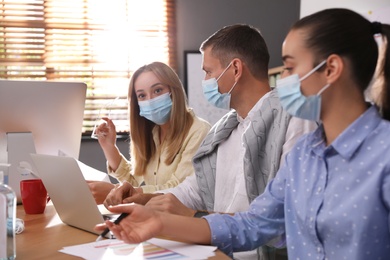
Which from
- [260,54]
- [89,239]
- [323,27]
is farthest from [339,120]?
[260,54]

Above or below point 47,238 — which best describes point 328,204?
above

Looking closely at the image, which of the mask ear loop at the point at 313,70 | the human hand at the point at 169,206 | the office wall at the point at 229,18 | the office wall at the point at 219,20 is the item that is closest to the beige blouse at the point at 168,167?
the human hand at the point at 169,206

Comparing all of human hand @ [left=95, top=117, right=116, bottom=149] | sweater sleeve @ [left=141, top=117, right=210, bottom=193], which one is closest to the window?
human hand @ [left=95, top=117, right=116, bottom=149]

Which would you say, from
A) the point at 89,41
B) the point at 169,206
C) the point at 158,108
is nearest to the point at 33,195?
the point at 169,206

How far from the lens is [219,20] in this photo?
12.9 feet

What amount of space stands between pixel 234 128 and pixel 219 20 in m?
2.30

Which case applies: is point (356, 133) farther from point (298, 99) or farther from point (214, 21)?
point (214, 21)

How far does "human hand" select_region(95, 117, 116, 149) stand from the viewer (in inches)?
91.7

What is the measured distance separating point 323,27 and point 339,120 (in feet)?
0.66

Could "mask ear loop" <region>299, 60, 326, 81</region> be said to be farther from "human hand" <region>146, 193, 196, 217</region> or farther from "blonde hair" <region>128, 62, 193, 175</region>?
"blonde hair" <region>128, 62, 193, 175</region>

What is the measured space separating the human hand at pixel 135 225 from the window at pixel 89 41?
8.83 ft

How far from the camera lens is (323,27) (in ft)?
3.46

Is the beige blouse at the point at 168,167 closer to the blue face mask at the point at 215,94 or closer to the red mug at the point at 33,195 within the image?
the blue face mask at the point at 215,94

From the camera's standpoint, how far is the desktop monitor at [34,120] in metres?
1.59
